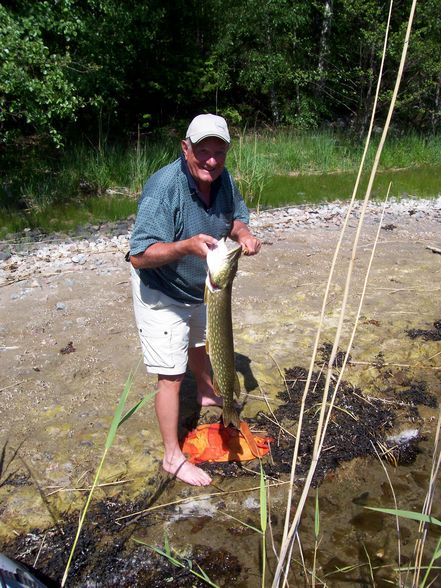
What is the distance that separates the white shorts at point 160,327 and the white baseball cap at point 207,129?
80 centimetres

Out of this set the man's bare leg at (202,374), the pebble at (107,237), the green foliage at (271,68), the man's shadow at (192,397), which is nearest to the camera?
the man's bare leg at (202,374)

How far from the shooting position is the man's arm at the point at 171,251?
277 centimetres

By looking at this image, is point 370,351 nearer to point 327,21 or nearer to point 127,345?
point 127,345

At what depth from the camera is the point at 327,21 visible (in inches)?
828

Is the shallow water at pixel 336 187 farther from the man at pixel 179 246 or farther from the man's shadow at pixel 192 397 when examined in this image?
the man at pixel 179 246

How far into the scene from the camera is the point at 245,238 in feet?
10.6

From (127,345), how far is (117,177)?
281 inches

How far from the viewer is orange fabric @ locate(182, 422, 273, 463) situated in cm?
384

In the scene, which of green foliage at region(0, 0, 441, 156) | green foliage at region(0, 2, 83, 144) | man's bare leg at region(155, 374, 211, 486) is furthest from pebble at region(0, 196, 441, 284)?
green foliage at region(0, 0, 441, 156)

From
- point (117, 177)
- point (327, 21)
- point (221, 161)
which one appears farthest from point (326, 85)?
point (221, 161)

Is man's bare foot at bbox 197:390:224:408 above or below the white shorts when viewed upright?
below

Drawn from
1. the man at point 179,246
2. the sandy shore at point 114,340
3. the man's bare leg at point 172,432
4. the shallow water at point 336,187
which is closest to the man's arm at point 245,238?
the man at point 179,246

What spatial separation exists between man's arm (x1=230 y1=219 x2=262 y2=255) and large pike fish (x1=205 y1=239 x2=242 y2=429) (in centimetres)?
21

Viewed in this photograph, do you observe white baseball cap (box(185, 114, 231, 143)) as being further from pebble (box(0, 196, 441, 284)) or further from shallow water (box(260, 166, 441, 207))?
shallow water (box(260, 166, 441, 207))
